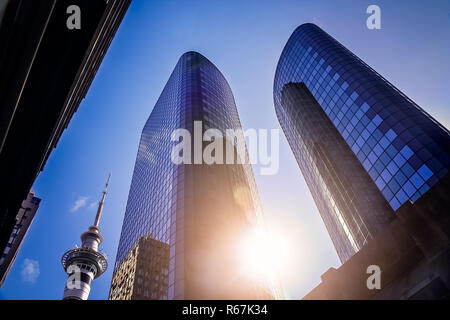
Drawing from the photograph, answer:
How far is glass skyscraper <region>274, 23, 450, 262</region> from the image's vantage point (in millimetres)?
49781

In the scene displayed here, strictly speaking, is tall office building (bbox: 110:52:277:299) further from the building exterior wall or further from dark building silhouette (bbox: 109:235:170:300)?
the building exterior wall

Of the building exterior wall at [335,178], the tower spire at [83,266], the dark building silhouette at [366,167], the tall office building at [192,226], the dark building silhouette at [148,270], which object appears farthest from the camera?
the tower spire at [83,266]

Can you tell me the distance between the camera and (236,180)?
68.2m

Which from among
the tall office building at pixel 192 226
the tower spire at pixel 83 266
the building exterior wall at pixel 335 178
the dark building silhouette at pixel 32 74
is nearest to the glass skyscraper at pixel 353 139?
the building exterior wall at pixel 335 178

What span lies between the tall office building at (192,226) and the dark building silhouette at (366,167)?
69.9ft

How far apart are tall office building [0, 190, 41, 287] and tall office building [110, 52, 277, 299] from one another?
28.1m

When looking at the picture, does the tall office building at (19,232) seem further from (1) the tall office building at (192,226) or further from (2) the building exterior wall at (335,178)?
(2) the building exterior wall at (335,178)

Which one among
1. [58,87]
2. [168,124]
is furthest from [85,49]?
[168,124]

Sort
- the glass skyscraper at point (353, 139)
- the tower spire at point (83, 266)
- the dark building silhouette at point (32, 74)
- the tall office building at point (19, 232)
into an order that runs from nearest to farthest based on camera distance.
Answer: the dark building silhouette at point (32, 74) < the glass skyscraper at point (353, 139) < the tall office building at point (19, 232) < the tower spire at point (83, 266)

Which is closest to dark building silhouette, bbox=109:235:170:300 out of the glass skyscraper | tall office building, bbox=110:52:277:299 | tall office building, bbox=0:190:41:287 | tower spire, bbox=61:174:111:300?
tall office building, bbox=110:52:277:299

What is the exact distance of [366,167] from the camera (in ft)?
194

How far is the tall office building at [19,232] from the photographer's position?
76.4 meters

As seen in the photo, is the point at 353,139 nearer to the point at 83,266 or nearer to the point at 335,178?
the point at 335,178
